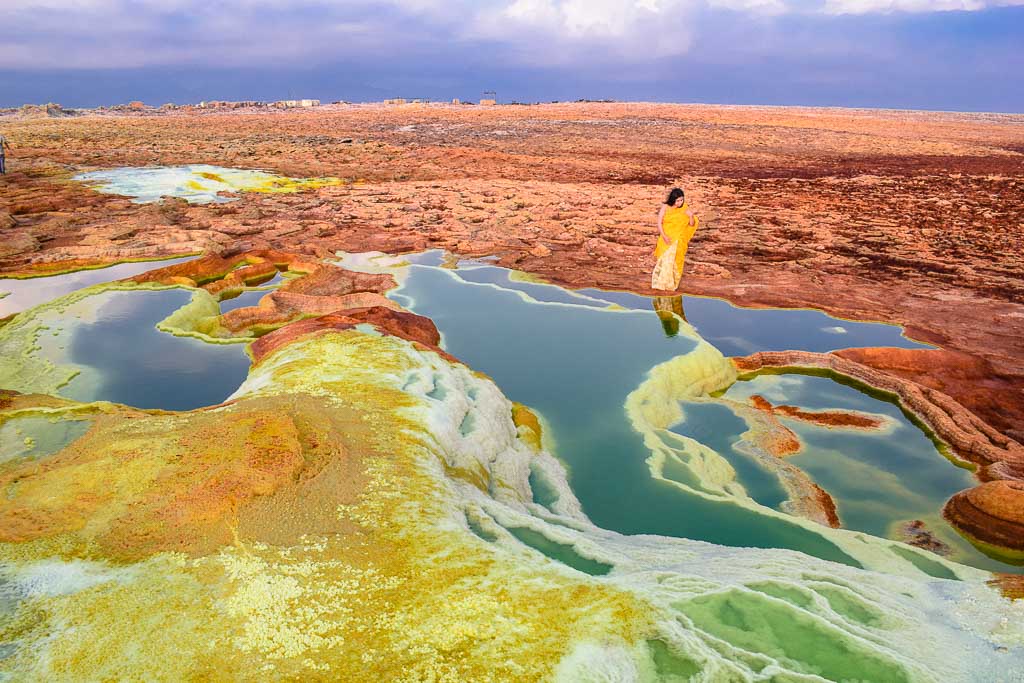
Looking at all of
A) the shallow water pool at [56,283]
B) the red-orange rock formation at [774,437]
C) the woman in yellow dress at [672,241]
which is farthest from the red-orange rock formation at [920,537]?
the shallow water pool at [56,283]

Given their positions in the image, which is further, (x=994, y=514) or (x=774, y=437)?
(x=774, y=437)

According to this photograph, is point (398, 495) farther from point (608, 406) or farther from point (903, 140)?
point (903, 140)

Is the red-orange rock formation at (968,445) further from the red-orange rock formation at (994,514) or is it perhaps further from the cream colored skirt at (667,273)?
the cream colored skirt at (667,273)

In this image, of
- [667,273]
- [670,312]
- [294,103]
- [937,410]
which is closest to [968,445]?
[937,410]

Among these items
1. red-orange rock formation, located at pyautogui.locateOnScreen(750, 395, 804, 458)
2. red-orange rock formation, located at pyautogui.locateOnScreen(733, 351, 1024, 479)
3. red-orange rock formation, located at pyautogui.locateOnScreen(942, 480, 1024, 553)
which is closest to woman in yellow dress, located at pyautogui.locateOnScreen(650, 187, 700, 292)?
red-orange rock formation, located at pyautogui.locateOnScreen(733, 351, 1024, 479)

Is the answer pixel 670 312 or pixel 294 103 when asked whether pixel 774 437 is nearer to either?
pixel 670 312
